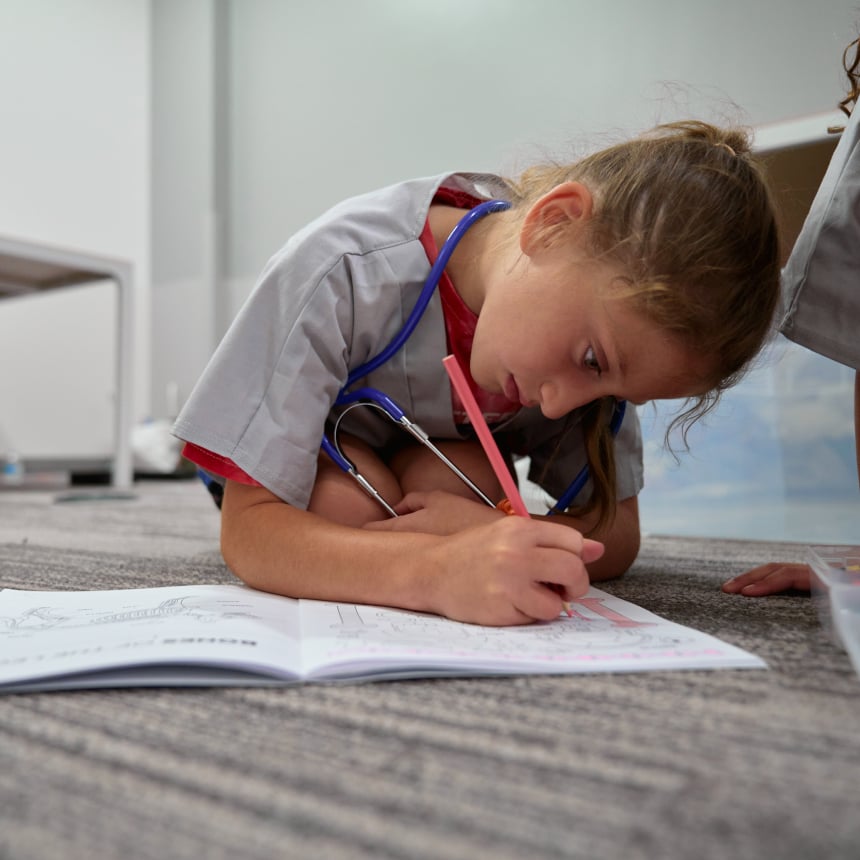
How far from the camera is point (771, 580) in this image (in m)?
0.63

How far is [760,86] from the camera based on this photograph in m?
1.77

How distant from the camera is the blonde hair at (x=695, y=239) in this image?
518 mm

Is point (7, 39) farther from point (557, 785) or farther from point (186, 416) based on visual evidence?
point (557, 785)

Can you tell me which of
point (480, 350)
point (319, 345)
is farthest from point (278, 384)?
point (480, 350)

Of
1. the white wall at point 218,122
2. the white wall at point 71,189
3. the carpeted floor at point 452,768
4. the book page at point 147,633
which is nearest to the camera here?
the carpeted floor at point 452,768

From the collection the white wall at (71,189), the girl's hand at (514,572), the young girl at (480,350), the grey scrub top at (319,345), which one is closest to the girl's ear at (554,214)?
the young girl at (480,350)

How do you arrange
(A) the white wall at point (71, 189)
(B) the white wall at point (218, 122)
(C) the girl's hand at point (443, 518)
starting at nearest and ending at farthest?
(C) the girl's hand at point (443, 518), (B) the white wall at point (218, 122), (A) the white wall at point (71, 189)

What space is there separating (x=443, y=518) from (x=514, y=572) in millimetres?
178

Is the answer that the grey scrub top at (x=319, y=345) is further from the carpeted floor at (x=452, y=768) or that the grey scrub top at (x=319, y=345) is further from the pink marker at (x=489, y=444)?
the carpeted floor at (x=452, y=768)

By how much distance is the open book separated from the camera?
0.37 metres

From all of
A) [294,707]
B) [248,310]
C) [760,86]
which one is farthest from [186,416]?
[760,86]

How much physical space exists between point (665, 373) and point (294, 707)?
33 centimetres

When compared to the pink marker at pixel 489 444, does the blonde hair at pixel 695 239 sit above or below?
above

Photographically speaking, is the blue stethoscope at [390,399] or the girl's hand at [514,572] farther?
the blue stethoscope at [390,399]
